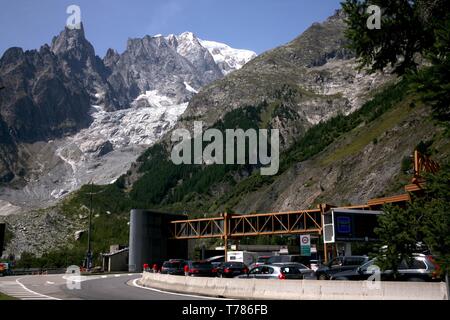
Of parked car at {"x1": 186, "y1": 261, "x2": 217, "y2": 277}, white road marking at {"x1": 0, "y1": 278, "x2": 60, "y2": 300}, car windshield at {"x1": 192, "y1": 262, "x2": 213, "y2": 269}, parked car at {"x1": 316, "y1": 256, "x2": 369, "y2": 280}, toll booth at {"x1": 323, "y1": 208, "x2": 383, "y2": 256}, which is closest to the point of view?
white road marking at {"x1": 0, "y1": 278, "x2": 60, "y2": 300}

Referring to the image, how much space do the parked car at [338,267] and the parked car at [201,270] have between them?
918 cm

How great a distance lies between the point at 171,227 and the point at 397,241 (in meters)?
56.0

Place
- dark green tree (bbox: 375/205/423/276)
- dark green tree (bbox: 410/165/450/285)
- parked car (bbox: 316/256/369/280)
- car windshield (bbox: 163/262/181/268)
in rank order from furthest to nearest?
car windshield (bbox: 163/262/181/268) → parked car (bbox: 316/256/369/280) → dark green tree (bbox: 375/205/423/276) → dark green tree (bbox: 410/165/450/285)

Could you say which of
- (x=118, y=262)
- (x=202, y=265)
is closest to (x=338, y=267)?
(x=202, y=265)

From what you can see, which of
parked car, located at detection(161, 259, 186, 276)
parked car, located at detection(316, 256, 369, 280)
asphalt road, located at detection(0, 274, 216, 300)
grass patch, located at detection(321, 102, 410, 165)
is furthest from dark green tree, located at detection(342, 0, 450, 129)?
grass patch, located at detection(321, 102, 410, 165)

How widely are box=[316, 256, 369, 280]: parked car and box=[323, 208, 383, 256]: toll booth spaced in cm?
1341

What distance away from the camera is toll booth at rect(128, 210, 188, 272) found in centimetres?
6575

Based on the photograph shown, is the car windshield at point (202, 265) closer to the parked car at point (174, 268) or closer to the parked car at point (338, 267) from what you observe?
the parked car at point (174, 268)

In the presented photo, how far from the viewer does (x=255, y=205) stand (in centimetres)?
12688

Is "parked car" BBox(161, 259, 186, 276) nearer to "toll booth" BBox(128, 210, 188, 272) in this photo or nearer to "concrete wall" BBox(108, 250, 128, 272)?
"toll booth" BBox(128, 210, 188, 272)

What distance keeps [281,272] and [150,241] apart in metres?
43.6

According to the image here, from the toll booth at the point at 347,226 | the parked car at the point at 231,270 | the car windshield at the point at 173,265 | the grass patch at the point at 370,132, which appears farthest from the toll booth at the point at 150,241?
the grass patch at the point at 370,132

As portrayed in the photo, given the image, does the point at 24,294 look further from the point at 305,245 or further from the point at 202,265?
the point at 305,245
